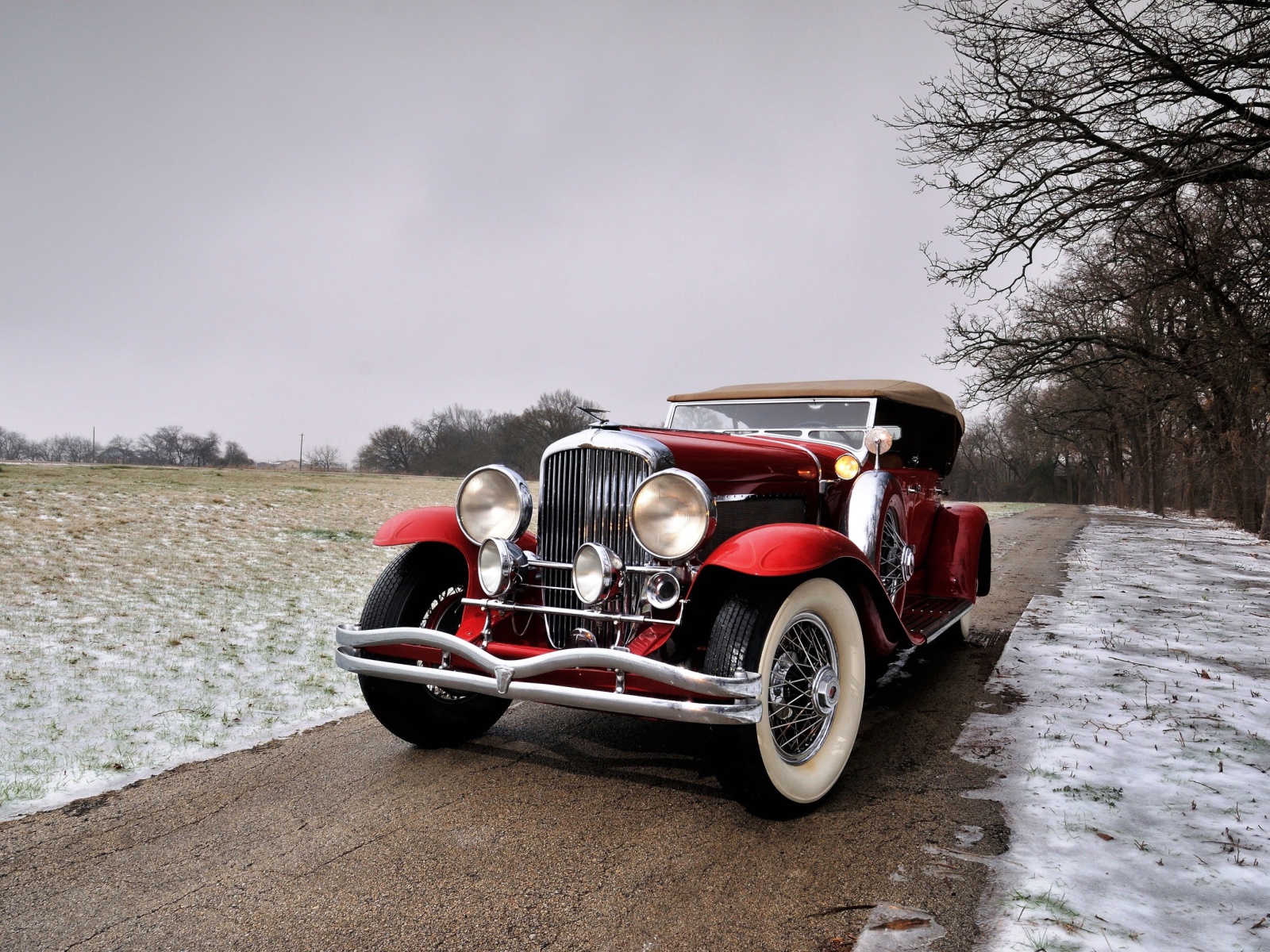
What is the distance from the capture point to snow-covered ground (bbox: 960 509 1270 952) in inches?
89.1

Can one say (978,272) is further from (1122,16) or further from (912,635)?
(912,635)

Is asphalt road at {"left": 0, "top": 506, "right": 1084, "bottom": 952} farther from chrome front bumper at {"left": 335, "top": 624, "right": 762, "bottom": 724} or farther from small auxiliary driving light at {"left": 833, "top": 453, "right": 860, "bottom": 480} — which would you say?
small auxiliary driving light at {"left": 833, "top": 453, "right": 860, "bottom": 480}

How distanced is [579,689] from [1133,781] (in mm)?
2350

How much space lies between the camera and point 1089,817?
9.53 ft

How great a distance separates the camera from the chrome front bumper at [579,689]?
2.59m

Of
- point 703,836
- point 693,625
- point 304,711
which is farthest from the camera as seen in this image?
point 304,711

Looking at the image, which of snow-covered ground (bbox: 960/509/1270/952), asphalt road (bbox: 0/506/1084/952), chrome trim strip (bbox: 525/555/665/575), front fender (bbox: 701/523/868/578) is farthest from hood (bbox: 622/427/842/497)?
snow-covered ground (bbox: 960/509/1270/952)

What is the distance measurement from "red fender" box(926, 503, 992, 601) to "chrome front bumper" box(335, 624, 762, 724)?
3.42m

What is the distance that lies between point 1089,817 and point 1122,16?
27.4 ft

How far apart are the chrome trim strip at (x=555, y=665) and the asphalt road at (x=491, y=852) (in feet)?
1.70

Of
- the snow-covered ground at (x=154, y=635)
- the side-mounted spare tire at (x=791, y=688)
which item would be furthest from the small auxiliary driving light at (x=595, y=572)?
the snow-covered ground at (x=154, y=635)

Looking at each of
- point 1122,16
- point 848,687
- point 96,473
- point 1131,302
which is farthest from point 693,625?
point 96,473

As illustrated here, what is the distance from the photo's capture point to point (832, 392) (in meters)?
5.14

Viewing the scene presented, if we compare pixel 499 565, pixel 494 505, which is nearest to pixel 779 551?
pixel 499 565
